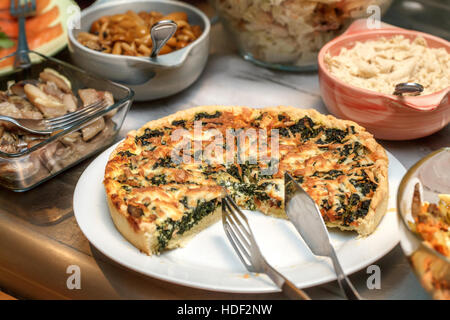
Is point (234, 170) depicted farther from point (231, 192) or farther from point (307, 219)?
point (307, 219)

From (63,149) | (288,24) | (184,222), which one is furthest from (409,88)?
(63,149)

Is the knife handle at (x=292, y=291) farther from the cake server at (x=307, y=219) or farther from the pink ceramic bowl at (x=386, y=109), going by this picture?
the pink ceramic bowl at (x=386, y=109)

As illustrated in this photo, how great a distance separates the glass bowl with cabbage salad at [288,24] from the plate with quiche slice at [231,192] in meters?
0.45

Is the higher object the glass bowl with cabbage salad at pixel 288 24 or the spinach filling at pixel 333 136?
the glass bowl with cabbage salad at pixel 288 24

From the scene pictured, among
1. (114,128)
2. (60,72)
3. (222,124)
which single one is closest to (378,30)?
(222,124)

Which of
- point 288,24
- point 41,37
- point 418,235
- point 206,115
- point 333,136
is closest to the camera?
point 418,235

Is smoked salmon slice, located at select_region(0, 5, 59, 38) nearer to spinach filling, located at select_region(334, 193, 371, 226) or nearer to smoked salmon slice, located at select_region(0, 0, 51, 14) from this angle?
smoked salmon slice, located at select_region(0, 0, 51, 14)

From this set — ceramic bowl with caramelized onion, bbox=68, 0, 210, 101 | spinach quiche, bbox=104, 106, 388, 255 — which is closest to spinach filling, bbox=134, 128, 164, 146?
spinach quiche, bbox=104, 106, 388, 255

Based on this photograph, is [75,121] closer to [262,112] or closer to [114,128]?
[114,128]

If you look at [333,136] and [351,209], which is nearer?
[351,209]

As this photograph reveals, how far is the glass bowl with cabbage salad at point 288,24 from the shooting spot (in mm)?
2008

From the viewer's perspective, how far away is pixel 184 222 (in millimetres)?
1438

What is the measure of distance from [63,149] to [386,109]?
108cm

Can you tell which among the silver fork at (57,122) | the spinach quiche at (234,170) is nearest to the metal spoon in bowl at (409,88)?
the spinach quiche at (234,170)
